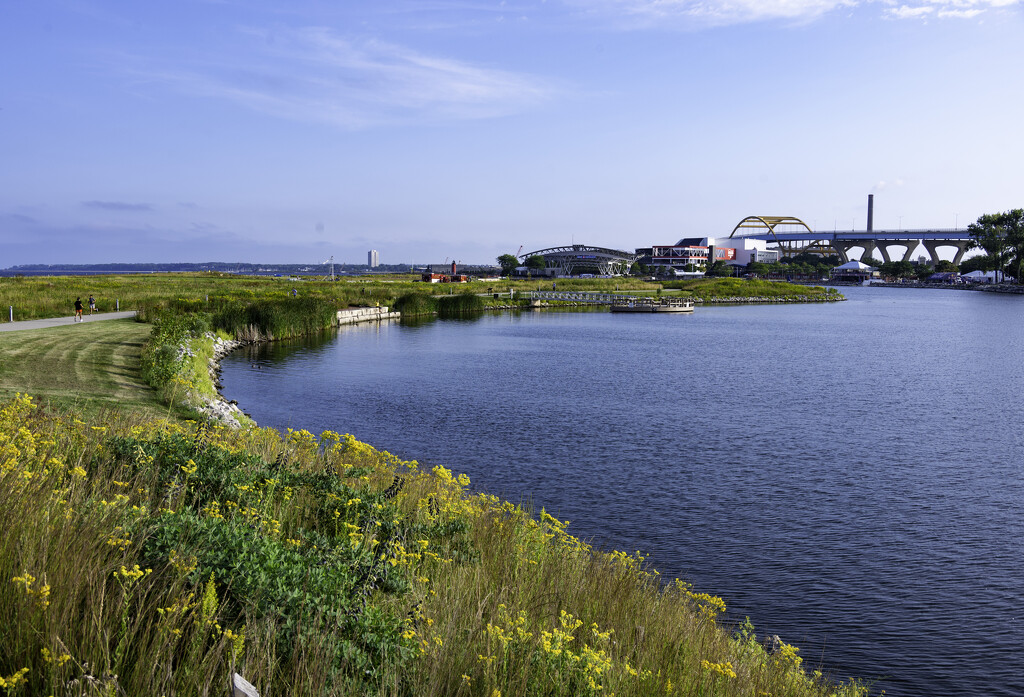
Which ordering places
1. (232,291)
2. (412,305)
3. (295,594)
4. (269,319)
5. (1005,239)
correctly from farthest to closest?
(1005,239), (412,305), (232,291), (269,319), (295,594)

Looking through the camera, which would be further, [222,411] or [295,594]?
[222,411]

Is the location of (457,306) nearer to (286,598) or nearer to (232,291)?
(232,291)

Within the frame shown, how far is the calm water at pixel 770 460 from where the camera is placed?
498 inches

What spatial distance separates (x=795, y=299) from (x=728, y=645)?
5187 inches

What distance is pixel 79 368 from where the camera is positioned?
24.5 meters

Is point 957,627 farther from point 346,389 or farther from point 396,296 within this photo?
point 396,296

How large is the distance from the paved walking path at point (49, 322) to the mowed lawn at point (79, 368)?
4.71 feet

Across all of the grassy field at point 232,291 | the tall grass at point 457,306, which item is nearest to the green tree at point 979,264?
the grassy field at point 232,291

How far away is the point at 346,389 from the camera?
33250 mm

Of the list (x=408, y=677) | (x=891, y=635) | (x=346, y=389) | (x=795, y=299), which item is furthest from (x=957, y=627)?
(x=795, y=299)

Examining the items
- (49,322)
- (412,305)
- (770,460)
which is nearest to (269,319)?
(49,322)

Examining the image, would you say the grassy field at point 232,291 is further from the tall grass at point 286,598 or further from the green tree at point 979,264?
the green tree at point 979,264

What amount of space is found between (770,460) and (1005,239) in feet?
599

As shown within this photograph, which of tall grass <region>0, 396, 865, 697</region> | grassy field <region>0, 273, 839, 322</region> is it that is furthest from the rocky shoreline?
grassy field <region>0, 273, 839, 322</region>
